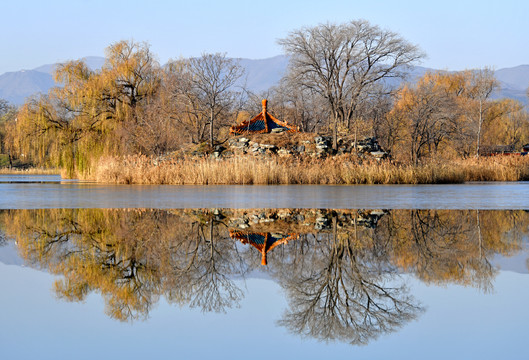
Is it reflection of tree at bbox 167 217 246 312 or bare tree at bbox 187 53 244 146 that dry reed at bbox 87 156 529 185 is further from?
reflection of tree at bbox 167 217 246 312

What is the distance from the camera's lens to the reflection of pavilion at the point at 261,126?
124ft

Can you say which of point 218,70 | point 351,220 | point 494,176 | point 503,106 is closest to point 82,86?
point 218,70

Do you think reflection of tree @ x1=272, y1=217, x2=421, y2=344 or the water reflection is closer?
reflection of tree @ x1=272, y1=217, x2=421, y2=344

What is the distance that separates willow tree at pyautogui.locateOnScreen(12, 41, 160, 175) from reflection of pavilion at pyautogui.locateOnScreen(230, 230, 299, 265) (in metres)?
28.9

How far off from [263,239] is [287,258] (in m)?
1.35

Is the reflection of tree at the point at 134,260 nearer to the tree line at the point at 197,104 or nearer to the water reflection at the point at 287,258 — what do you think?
the water reflection at the point at 287,258

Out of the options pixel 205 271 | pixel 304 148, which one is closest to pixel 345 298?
pixel 205 271

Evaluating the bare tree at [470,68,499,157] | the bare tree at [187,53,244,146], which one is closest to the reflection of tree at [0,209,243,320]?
the bare tree at [187,53,244,146]

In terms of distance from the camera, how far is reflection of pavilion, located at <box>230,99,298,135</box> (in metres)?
37.9

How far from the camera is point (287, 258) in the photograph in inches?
262

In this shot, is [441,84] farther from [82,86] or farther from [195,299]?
[195,299]

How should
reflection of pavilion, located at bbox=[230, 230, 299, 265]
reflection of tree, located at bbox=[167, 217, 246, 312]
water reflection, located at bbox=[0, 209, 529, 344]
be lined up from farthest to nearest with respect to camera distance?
reflection of pavilion, located at bbox=[230, 230, 299, 265] → reflection of tree, located at bbox=[167, 217, 246, 312] → water reflection, located at bbox=[0, 209, 529, 344]

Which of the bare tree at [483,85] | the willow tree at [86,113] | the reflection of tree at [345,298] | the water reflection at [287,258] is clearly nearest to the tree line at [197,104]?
the willow tree at [86,113]

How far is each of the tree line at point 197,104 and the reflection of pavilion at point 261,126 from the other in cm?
180
